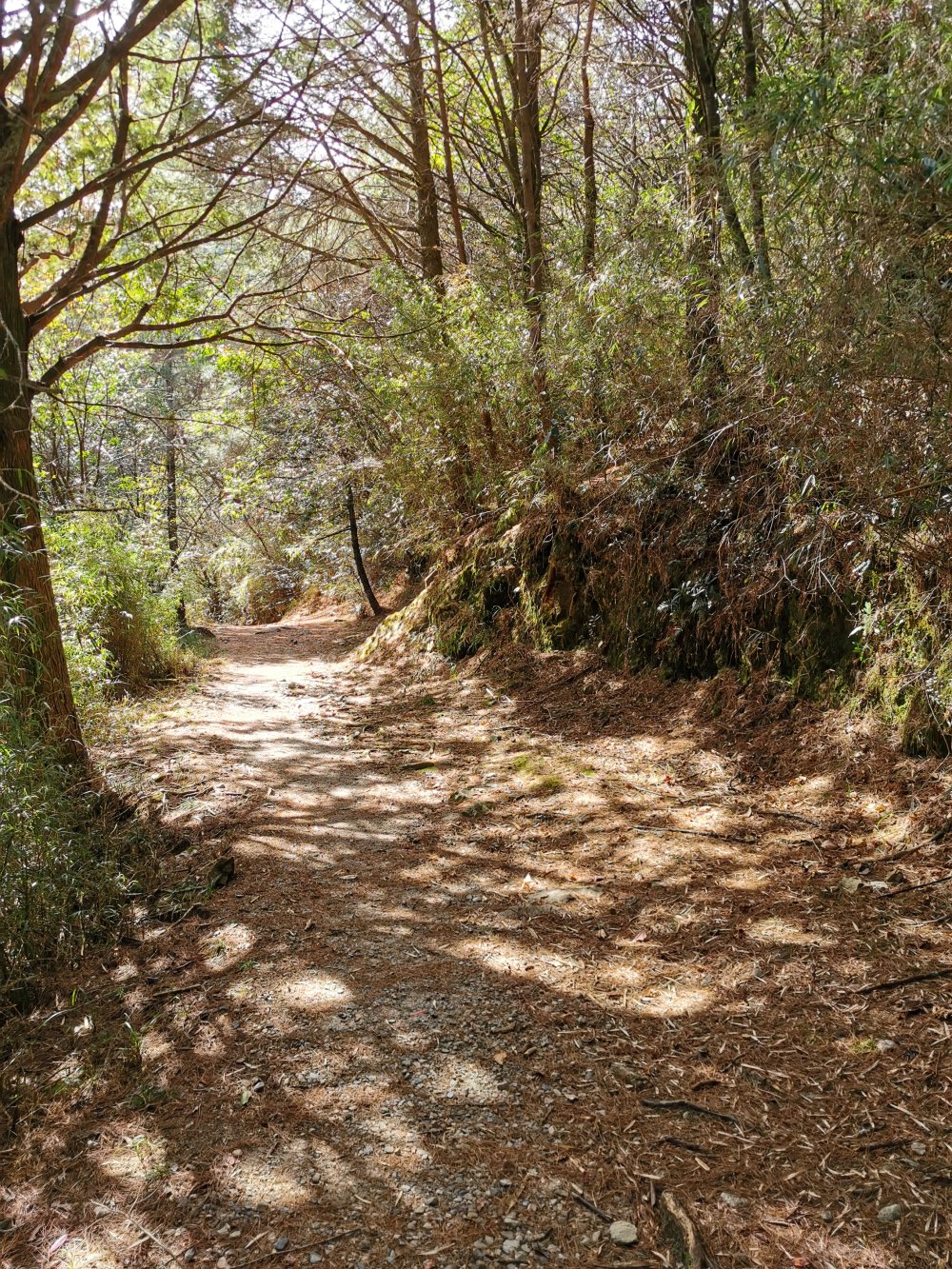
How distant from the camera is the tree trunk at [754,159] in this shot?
362cm

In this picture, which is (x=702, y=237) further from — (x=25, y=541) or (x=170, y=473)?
(x=170, y=473)

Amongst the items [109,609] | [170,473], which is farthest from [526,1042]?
[170,473]

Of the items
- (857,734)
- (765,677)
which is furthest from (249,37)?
(857,734)

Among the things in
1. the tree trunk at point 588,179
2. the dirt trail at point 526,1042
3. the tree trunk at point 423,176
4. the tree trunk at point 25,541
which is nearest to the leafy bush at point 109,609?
the tree trunk at point 25,541

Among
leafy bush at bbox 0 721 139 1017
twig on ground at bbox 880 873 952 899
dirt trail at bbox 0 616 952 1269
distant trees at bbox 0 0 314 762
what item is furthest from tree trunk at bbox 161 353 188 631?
twig on ground at bbox 880 873 952 899

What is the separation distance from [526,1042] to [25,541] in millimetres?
3689

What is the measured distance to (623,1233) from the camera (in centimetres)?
198

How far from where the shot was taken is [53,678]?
464 centimetres

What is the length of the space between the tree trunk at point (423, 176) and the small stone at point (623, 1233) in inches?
381

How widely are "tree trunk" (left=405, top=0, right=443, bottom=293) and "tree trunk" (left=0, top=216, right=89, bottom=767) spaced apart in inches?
240

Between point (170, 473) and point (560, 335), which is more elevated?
point (170, 473)

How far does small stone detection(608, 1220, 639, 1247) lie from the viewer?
1.96 m

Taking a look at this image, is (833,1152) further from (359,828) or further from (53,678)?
(53,678)

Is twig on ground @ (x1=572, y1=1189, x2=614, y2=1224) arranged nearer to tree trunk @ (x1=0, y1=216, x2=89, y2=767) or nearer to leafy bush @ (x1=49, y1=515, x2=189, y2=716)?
tree trunk @ (x1=0, y1=216, x2=89, y2=767)
